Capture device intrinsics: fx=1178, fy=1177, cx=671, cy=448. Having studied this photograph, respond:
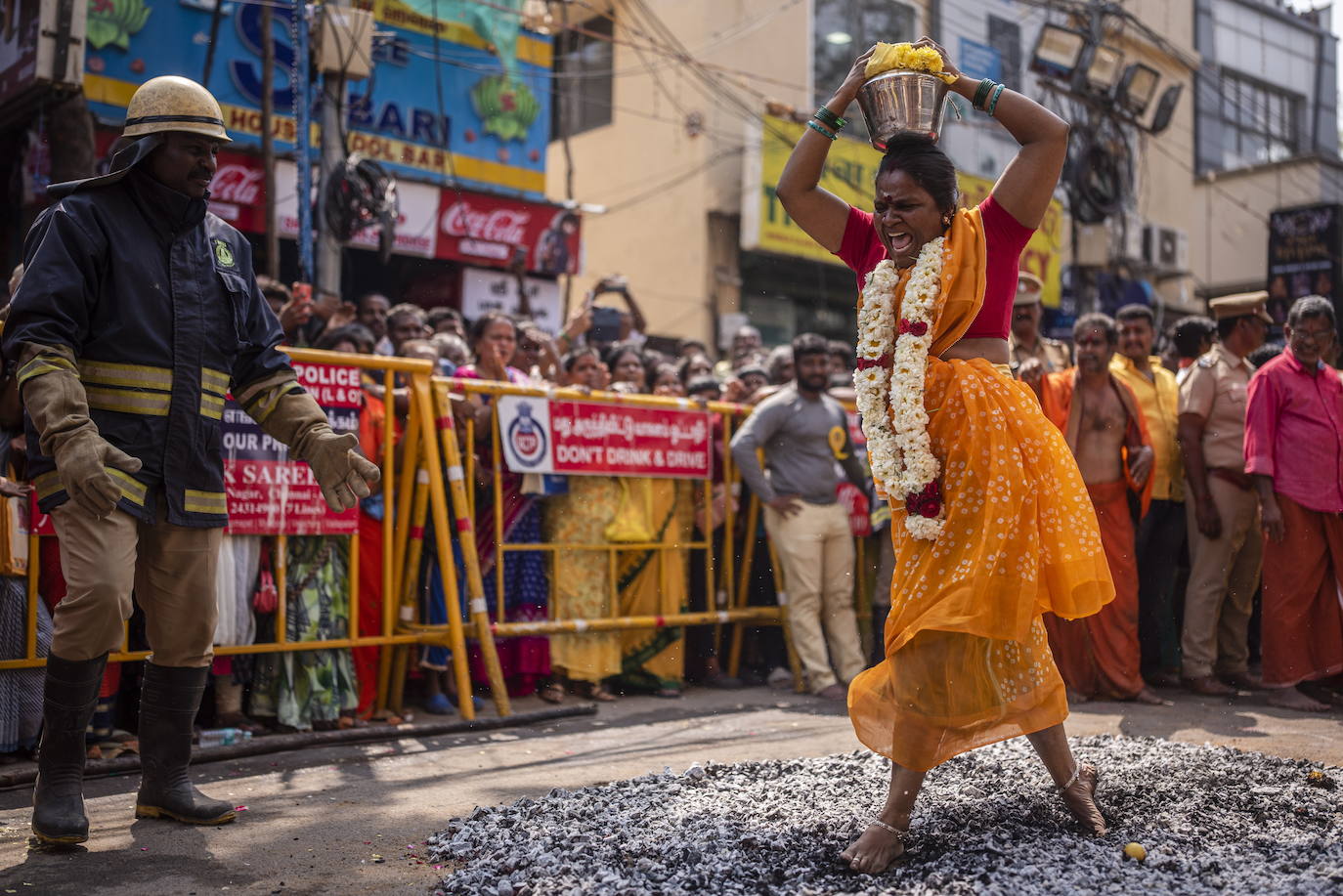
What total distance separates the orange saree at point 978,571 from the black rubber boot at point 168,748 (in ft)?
7.15

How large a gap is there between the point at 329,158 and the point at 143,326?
255 inches

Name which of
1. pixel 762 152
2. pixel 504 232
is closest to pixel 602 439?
pixel 504 232

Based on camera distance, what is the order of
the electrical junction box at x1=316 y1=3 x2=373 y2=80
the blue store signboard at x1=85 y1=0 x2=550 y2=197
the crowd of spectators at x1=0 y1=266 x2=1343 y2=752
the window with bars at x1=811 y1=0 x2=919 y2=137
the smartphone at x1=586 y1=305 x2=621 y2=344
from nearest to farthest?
the crowd of spectators at x1=0 y1=266 x2=1343 y2=752
the electrical junction box at x1=316 y1=3 x2=373 y2=80
the blue store signboard at x1=85 y1=0 x2=550 y2=197
the smartphone at x1=586 y1=305 x2=621 y2=344
the window with bars at x1=811 y1=0 x2=919 y2=137

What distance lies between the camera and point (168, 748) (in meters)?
3.85

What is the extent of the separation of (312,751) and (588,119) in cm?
1609

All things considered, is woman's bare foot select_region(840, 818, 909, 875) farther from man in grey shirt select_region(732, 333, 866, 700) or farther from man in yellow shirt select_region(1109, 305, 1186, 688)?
man in yellow shirt select_region(1109, 305, 1186, 688)

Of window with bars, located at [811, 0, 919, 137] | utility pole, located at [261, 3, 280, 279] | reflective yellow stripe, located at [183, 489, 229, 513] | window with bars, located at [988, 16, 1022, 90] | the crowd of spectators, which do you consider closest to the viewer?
reflective yellow stripe, located at [183, 489, 229, 513]

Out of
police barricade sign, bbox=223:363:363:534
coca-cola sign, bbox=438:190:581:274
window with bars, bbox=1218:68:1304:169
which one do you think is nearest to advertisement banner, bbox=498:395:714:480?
police barricade sign, bbox=223:363:363:534

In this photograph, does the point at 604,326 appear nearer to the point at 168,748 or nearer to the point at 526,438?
the point at 526,438

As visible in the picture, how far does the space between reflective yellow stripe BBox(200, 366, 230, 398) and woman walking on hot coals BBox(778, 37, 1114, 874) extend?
212 cm

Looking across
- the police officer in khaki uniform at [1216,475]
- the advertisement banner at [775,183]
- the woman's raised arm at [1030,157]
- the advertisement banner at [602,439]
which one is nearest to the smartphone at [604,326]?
the advertisement banner at [602,439]

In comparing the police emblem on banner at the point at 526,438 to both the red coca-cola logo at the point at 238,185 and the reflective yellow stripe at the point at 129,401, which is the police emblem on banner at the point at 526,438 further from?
the red coca-cola logo at the point at 238,185

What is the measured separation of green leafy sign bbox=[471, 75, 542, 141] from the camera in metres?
14.6

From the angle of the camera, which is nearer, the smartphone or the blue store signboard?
the blue store signboard
